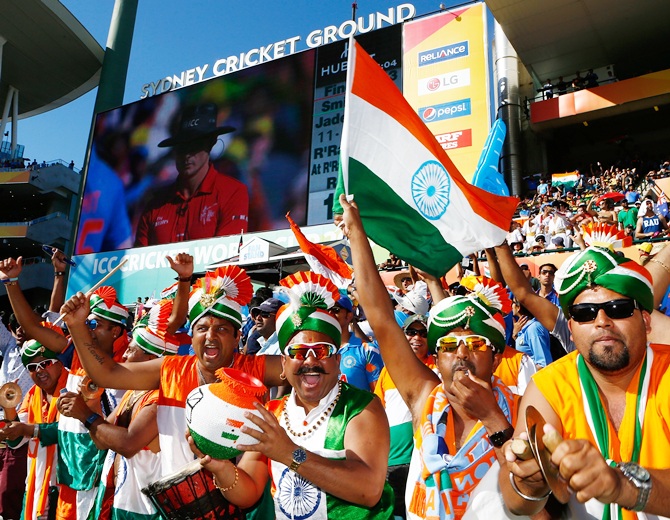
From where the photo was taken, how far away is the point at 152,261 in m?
25.0

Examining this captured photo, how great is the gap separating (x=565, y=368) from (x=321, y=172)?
749 inches

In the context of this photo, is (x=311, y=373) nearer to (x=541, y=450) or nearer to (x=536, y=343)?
(x=541, y=450)

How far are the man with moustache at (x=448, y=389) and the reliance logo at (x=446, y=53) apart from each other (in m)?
17.9

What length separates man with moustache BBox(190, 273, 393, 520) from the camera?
78.8 inches

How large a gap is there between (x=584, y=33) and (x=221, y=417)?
22.4 metres

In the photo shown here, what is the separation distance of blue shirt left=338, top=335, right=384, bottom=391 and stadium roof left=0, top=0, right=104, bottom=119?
39133mm

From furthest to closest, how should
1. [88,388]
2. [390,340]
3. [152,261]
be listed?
[152,261], [88,388], [390,340]

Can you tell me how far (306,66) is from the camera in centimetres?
2264

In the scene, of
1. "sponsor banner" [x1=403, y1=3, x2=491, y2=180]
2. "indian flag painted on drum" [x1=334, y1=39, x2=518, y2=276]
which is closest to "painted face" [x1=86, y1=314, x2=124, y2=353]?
"indian flag painted on drum" [x1=334, y1=39, x2=518, y2=276]

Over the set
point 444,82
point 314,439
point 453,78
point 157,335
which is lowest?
point 314,439

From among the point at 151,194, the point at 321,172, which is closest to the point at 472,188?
the point at 321,172

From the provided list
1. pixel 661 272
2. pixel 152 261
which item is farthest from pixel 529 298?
pixel 152 261

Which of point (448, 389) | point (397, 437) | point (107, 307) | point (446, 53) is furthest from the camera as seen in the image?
point (446, 53)

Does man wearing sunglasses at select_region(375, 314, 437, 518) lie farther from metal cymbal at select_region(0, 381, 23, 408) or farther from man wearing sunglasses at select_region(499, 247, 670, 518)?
metal cymbal at select_region(0, 381, 23, 408)
